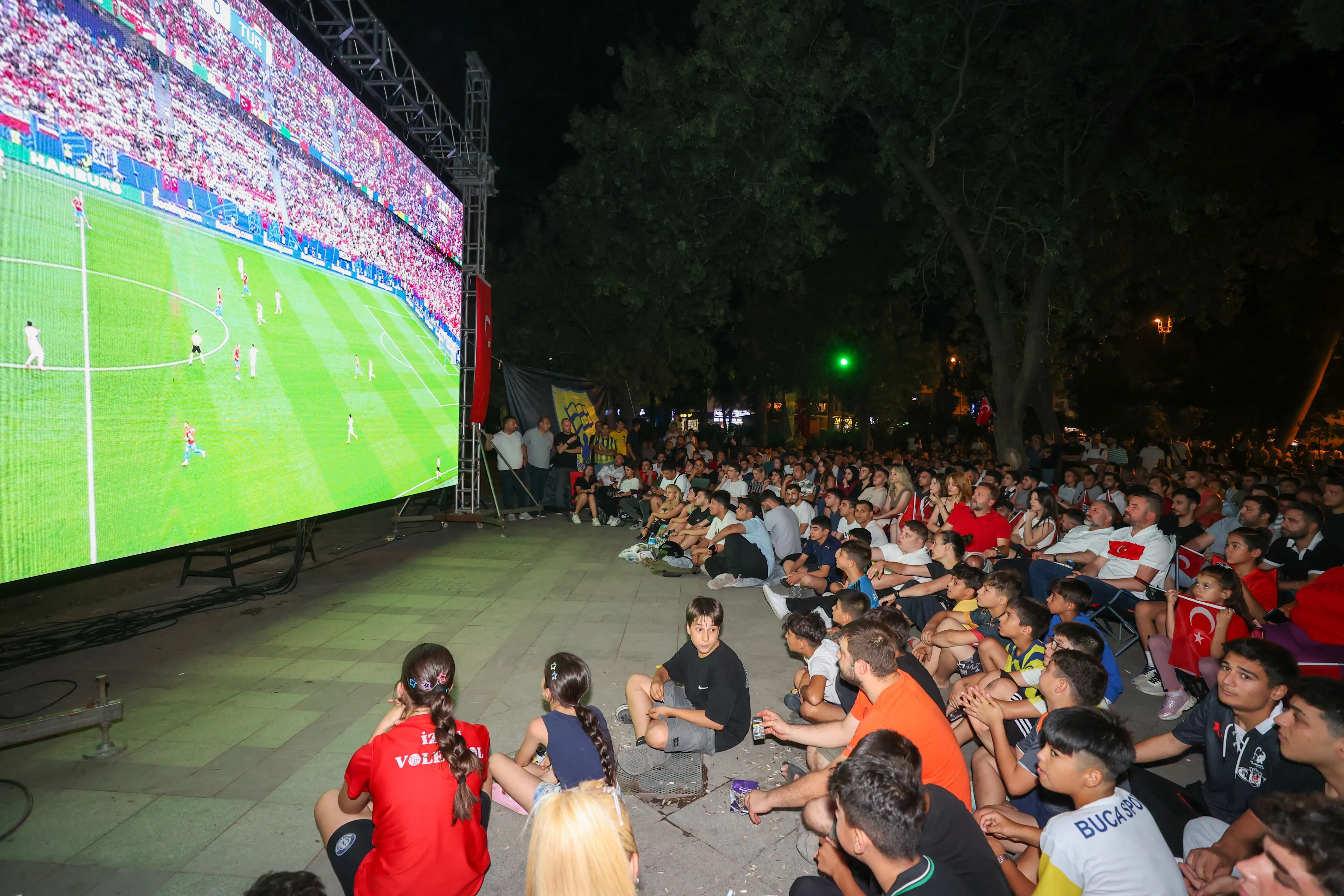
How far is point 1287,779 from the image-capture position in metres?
2.86

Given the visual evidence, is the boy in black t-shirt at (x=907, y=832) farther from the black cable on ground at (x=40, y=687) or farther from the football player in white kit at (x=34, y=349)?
the black cable on ground at (x=40, y=687)

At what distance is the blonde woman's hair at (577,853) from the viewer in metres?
1.67

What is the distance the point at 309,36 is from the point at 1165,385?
33.5 meters

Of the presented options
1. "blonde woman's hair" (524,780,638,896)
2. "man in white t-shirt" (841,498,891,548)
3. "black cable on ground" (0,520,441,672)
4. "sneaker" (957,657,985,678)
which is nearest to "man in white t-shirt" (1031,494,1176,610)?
"sneaker" (957,657,985,678)

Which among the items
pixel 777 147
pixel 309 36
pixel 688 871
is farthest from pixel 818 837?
pixel 777 147

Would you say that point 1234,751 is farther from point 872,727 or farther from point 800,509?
point 800,509

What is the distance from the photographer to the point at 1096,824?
2.35m

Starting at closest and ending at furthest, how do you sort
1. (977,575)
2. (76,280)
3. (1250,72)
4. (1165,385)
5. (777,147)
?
(76,280) < (977,575) < (1250,72) < (777,147) < (1165,385)

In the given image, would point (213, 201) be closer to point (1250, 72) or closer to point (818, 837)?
point (818, 837)

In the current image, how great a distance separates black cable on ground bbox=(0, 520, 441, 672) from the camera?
18.8ft

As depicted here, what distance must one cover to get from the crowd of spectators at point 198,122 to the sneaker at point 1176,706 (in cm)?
832

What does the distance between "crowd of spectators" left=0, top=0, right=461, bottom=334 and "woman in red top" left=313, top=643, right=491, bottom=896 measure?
412 centimetres

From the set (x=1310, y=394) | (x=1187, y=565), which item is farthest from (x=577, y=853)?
(x=1310, y=394)

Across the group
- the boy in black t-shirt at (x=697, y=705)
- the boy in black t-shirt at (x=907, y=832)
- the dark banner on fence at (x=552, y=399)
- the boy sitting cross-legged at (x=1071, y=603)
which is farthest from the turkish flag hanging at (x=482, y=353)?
the boy in black t-shirt at (x=907, y=832)
